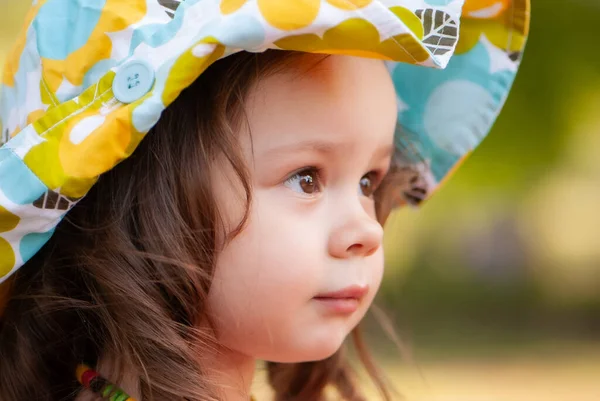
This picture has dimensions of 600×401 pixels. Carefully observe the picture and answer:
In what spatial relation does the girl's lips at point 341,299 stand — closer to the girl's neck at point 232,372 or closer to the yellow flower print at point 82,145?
the girl's neck at point 232,372

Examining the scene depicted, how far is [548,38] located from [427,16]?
14.5 feet

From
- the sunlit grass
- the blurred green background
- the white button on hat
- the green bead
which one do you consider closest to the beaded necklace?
the green bead

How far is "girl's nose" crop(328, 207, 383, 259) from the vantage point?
981 mm

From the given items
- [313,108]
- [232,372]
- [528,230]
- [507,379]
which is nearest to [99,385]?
[232,372]

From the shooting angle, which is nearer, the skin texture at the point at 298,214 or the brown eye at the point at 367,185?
the skin texture at the point at 298,214

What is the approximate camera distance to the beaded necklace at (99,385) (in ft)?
3.33

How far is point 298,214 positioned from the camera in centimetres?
98

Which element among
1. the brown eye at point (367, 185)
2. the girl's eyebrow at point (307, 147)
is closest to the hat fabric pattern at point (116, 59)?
the girl's eyebrow at point (307, 147)

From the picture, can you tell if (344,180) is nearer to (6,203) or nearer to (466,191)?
(6,203)

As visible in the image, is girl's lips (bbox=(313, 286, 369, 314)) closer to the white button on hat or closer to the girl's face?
the girl's face

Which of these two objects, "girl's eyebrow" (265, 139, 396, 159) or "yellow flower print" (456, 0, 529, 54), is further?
"yellow flower print" (456, 0, 529, 54)

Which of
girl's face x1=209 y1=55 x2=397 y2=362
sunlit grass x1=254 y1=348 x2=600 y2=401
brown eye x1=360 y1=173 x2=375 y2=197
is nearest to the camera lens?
girl's face x1=209 y1=55 x2=397 y2=362

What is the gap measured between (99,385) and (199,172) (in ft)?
0.96

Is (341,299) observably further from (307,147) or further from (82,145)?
(82,145)
